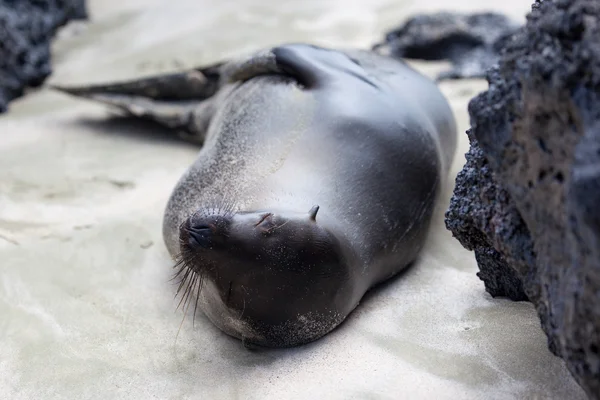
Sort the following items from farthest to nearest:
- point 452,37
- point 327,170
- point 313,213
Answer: point 452,37, point 327,170, point 313,213

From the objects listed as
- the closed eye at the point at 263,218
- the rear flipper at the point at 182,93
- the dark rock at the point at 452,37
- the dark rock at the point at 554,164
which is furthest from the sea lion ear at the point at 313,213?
the dark rock at the point at 452,37

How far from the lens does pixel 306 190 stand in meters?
2.43

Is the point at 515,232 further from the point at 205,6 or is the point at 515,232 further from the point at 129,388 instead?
the point at 205,6

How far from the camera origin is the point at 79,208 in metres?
3.50

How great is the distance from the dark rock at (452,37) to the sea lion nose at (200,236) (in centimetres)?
343

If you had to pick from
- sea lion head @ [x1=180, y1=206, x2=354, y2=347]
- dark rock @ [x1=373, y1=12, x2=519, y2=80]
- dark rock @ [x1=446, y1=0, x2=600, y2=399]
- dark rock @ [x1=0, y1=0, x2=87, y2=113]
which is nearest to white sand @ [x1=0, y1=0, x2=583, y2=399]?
sea lion head @ [x1=180, y1=206, x2=354, y2=347]

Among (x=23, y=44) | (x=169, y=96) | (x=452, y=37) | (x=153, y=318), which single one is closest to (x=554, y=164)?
(x=153, y=318)

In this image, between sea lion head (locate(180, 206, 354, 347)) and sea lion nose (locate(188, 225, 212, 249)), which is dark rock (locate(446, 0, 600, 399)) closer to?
sea lion head (locate(180, 206, 354, 347))

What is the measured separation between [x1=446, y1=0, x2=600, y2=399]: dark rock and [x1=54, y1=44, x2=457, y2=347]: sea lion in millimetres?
661

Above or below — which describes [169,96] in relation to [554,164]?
below

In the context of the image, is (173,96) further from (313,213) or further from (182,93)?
(313,213)

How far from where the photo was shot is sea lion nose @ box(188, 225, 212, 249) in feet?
6.89

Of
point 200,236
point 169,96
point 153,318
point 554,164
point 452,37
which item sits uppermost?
point 554,164

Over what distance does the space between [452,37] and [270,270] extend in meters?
3.72
